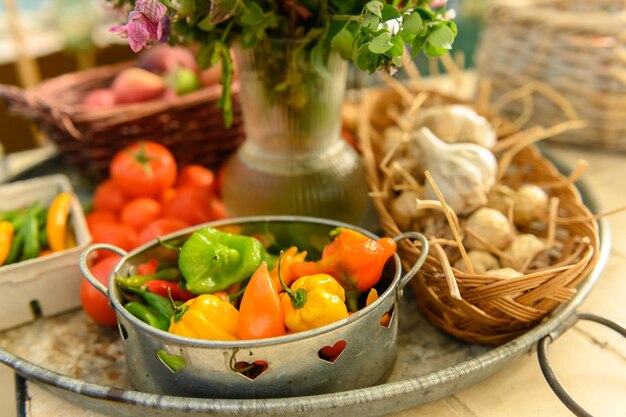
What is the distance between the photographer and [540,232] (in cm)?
87

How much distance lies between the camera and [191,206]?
→ 3.14 ft

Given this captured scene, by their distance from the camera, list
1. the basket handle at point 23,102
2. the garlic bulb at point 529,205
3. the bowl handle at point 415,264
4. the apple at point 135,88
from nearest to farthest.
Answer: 1. the bowl handle at point 415,264
2. the garlic bulb at point 529,205
3. the basket handle at point 23,102
4. the apple at point 135,88

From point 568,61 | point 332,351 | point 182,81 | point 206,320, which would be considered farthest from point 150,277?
point 568,61

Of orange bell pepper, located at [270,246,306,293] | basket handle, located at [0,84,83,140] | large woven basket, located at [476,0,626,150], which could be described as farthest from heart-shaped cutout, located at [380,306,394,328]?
large woven basket, located at [476,0,626,150]

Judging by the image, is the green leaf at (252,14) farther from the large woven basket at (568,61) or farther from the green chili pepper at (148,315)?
the large woven basket at (568,61)

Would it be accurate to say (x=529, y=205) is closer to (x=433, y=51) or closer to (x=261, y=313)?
(x=433, y=51)

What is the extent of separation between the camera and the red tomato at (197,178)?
105cm

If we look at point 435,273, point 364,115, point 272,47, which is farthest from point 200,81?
point 435,273

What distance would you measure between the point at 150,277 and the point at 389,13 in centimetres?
43

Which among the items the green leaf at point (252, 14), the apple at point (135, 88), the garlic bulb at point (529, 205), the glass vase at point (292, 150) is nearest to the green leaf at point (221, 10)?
the green leaf at point (252, 14)

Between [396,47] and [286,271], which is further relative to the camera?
[286,271]

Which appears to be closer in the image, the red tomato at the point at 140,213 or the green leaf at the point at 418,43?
the green leaf at the point at 418,43

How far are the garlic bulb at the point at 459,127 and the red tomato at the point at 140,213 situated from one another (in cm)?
49

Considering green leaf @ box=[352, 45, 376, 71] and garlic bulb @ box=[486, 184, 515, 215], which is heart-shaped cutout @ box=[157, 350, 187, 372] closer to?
green leaf @ box=[352, 45, 376, 71]
